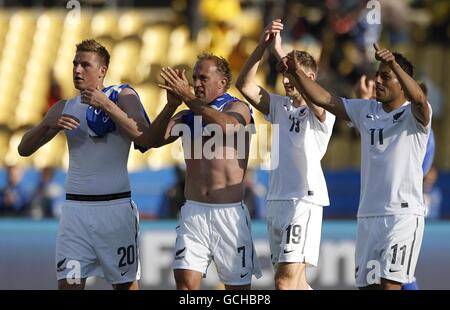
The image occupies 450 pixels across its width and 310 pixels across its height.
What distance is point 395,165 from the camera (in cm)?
1006

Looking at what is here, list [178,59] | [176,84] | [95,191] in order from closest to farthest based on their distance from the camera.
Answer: [176,84] → [95,191] → [178,59]

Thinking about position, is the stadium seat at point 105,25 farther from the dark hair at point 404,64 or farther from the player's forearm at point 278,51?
the dark hair at point 404,64

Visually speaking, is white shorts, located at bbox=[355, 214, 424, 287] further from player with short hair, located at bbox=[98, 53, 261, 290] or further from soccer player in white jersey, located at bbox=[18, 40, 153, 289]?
soccer player in white jersey, located at bbox=[18, 40, 153, 289]

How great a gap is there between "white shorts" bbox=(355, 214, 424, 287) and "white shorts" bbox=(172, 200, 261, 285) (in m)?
0.92

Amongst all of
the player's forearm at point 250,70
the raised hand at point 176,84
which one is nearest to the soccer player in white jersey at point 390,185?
the player's forearm at point 250,70

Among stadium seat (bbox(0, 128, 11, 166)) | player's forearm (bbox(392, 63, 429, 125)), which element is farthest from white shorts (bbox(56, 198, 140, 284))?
stadium seat (bbox(0, 128, 11, 166))

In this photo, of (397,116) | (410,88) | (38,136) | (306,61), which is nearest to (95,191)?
(38,136)

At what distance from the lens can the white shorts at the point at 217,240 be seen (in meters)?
10.1

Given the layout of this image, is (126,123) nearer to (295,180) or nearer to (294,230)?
(295,180)

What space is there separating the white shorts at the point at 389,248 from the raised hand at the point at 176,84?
1731 mm

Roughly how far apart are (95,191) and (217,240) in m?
1.01

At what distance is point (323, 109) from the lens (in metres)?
10.9

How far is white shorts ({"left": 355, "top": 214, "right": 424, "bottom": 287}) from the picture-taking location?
394 inches

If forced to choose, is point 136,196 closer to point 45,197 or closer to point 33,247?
point 45,197
